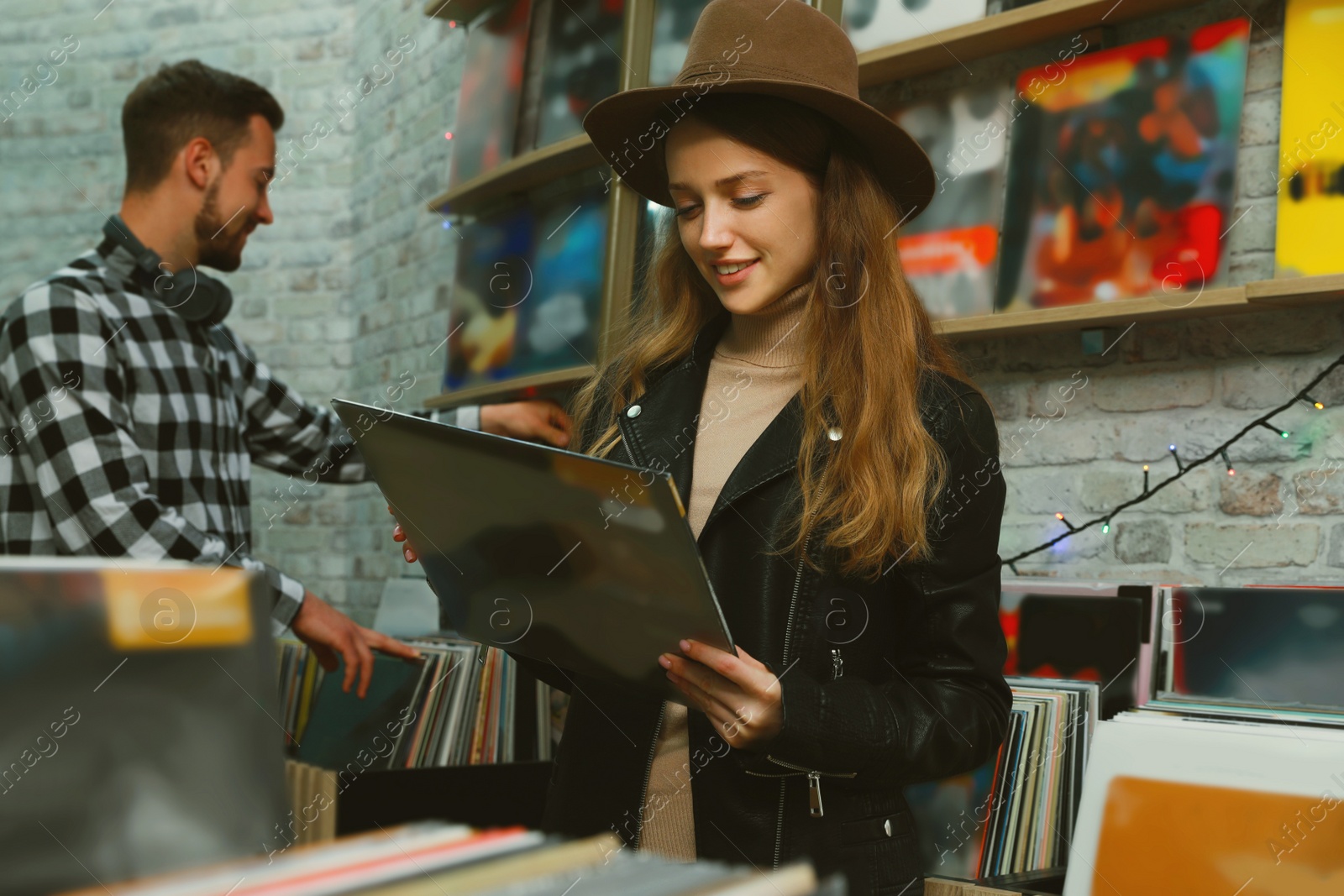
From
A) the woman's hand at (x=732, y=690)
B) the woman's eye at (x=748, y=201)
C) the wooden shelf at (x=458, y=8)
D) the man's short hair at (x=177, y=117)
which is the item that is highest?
the wooden shelf at (x=458, y=8)

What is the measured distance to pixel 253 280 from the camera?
421 cm

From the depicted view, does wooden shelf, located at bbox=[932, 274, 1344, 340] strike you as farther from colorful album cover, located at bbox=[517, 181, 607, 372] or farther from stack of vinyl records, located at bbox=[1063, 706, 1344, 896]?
colorful album cover, located at bbox=[517, 181, 607, 372]

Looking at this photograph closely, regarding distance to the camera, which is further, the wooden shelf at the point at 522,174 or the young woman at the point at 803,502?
the wooden shelf at the point at 522,174

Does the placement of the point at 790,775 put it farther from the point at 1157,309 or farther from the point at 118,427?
the point at 118,427

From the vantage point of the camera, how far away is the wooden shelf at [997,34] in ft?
6.04

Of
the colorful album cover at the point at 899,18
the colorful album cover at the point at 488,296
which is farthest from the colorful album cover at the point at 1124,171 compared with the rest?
the colorful album cover at the point at 488,296

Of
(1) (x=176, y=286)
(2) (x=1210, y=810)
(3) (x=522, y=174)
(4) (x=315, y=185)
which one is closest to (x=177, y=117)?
(1) (x=176, y=286)

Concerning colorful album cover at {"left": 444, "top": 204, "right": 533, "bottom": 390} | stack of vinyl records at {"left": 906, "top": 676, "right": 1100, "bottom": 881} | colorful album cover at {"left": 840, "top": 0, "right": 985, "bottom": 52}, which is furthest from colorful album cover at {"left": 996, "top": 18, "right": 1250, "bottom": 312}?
colorful album cover at {"left": 444, "top": 204, "right": 533, "bottom": 390}

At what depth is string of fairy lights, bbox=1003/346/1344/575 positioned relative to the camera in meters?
1.68

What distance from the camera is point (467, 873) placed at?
365 millimetres

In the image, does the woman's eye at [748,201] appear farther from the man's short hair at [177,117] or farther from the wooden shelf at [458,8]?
the wooden shelf at [458,8]

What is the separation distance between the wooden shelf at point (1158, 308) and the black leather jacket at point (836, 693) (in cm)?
61

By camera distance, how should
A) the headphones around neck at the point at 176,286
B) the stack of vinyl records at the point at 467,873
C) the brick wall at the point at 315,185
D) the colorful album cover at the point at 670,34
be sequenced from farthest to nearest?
the brick wall at the point at 315,185 → the colorful album cover at the point at 670,34 → the headphones around neck at the point at 176,286 → the stack of vinyl records at the point at 467,873

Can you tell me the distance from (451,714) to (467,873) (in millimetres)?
2106
